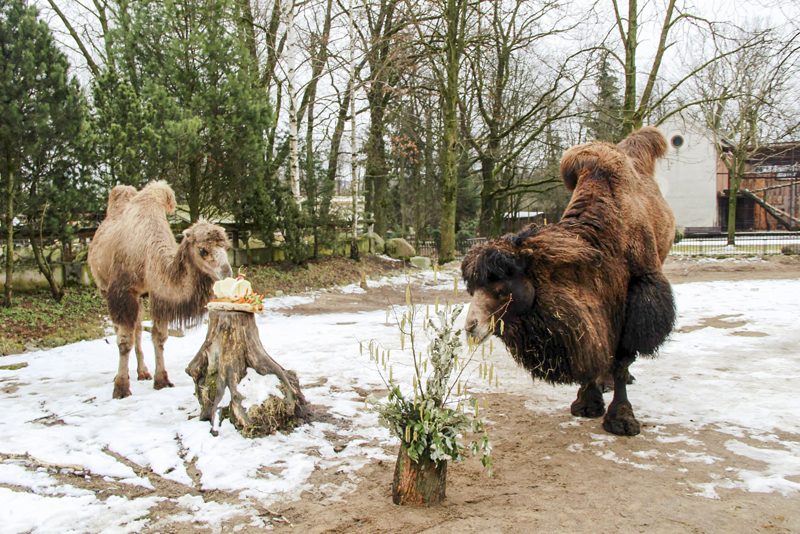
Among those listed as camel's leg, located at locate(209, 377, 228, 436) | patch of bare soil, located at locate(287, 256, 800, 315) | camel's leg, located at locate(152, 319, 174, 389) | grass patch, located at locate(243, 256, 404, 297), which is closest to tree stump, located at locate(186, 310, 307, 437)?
camel's leg, located at locate(209, 377, 228, 436)

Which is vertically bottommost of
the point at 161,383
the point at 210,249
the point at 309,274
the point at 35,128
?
the point at 161,383

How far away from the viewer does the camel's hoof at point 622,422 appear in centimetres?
451

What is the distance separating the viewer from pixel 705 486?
3.54m

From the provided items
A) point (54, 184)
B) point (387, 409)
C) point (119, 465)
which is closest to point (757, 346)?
point (387, 409)

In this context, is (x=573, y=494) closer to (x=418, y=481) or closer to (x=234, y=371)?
(x=418, y=481)

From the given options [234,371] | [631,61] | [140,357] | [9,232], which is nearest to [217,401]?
[234,371]

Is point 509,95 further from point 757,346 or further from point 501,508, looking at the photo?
point 501,508

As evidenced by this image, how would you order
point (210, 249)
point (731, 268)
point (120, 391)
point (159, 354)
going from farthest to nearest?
point (731, 268) < point (159, 354) < point (120, 391) < point (210, 249)

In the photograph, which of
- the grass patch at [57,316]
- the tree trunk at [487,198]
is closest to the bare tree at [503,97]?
the tree trunk at [487,198]

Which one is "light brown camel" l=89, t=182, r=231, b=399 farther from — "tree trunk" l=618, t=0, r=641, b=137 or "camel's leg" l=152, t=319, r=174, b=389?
"tree trunk" l=618, t=0, r=641, b=137

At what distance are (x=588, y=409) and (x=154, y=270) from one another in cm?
408

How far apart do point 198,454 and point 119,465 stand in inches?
20.1

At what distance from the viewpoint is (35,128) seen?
345 inches

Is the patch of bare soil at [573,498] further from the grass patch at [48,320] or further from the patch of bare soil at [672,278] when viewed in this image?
the grass patch at [48,320]
